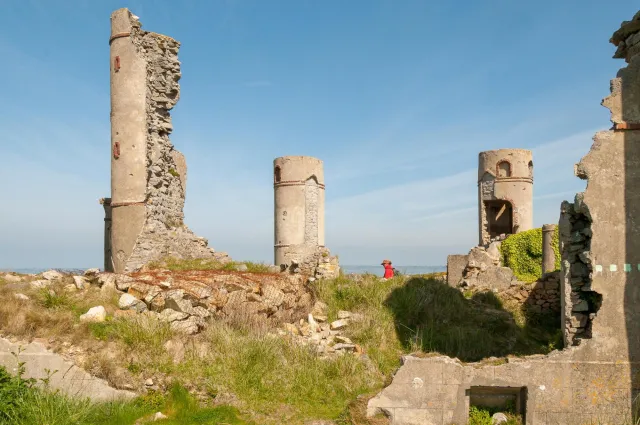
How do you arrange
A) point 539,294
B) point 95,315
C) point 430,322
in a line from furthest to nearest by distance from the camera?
1. point 539,294
2. point 430,322
3. point 95,315

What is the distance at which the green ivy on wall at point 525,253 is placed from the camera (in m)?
18.0

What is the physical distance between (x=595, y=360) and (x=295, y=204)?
15.6 metres

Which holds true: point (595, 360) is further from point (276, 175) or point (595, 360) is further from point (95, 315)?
point (276, 175)

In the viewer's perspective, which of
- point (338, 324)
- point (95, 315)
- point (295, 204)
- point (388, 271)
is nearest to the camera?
point (95, 315)

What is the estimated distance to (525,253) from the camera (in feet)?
→ 60.2

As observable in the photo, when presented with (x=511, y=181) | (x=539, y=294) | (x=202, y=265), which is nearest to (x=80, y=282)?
(x=202, y=265)

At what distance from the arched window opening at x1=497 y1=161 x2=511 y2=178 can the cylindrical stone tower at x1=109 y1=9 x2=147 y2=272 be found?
601 inches

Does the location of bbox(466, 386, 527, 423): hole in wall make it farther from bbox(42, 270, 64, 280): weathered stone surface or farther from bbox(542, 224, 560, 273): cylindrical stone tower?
bbox(542, 224, 560, 273): cylindrical stone tower

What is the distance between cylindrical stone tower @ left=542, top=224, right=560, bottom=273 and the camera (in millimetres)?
14923

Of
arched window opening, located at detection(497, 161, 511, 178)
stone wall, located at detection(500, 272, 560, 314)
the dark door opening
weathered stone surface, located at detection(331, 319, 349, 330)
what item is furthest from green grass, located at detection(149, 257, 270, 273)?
the dark door opening

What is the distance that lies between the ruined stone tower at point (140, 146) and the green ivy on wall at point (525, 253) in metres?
11.4

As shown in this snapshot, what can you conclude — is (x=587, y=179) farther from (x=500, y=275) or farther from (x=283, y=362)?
(x=500, y=275)

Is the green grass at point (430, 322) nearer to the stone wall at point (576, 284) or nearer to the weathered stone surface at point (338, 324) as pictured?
the weathered stone surface at point (338, 324)

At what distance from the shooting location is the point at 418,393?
6.63m
